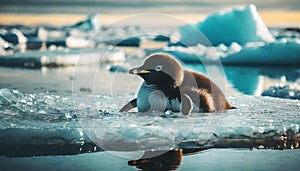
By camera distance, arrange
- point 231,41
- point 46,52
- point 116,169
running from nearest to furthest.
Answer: point 116,169, point 46,52, point 231,41

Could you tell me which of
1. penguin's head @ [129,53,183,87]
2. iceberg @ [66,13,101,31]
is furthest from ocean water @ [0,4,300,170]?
iceberg @ [66,13,101,31]

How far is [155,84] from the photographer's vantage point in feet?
12.9

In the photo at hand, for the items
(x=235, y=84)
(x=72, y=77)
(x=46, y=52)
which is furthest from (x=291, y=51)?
(x=46, y=52)

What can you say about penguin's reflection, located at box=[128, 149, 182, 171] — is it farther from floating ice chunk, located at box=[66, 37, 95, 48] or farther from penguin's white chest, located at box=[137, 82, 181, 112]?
floating ice chunk, located at box=[66, 37, 95, 48]

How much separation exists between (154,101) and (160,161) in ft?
3.07

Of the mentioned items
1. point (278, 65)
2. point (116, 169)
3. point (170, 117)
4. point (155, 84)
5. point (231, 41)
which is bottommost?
point (116, 169)

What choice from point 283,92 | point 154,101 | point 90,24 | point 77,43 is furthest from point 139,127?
point 90,24

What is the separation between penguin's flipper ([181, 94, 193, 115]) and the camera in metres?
3.80

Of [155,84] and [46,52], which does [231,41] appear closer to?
[46,52]

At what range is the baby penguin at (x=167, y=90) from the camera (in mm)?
3867

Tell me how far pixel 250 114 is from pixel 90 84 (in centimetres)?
221

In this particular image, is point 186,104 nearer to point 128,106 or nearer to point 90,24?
point 128,106

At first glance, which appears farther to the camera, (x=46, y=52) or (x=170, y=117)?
(x=46, y=52)

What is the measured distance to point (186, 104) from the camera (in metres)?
3.85
